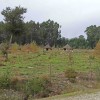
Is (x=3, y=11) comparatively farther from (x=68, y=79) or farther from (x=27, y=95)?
(x=27, y=95)

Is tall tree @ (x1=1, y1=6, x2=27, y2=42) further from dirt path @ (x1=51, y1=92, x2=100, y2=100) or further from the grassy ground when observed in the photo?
dirt path @ (x1=51, y1=92, x2=100, y2=100)

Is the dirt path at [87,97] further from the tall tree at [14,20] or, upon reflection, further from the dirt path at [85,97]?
the tall tree at [14,20]

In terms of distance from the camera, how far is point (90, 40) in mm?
120188

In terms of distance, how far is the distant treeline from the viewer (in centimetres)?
7062

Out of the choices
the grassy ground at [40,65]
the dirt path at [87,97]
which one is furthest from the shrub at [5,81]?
the dirt path at [87,97]

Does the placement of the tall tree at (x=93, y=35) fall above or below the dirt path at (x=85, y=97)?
above

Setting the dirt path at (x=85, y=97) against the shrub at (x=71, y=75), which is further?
the shrub at (x=71, y=75)

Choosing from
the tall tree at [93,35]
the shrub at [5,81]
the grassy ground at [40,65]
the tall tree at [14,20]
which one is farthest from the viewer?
the tall tree at [93,35]

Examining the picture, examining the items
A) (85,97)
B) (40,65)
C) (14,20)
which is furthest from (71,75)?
(14,20)

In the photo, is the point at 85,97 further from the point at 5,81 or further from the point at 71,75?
the point at 71,75

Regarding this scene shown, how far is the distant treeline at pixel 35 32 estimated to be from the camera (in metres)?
70.6

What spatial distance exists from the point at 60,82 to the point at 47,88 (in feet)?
6.22

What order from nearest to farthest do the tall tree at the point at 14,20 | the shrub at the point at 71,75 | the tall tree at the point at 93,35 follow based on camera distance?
the shrub at the point at 71,75 → the tall tree at the point at 14,20 → the tall tree at the point at 93,35

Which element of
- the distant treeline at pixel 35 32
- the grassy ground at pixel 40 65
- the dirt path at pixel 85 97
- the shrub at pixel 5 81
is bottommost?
the dirt path at pixel 85 97
